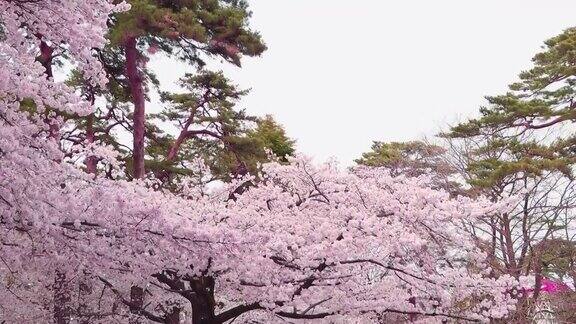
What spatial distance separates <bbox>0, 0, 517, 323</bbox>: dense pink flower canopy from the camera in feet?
13.8

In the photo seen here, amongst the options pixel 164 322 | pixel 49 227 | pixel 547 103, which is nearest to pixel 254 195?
pixel 164 322

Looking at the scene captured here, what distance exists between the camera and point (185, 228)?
5.00 metres

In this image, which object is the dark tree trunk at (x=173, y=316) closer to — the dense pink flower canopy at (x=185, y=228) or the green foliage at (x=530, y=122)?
the dense pink flower canopy at (x=185, y=228)

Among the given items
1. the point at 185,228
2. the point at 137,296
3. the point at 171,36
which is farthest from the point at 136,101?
the point at 185,228

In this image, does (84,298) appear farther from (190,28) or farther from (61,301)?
(190,28)

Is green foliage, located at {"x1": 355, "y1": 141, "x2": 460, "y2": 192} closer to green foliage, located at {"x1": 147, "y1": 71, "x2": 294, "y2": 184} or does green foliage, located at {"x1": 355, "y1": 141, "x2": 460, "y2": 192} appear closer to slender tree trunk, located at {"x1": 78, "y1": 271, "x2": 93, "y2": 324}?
green foliage, located at {"x1": 147, "y1": 71, "x2": 294, "y2": 184}

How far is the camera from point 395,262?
22.3ft

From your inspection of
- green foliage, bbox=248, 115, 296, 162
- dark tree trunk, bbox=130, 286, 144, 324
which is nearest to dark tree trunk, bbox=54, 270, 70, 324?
dark tree trunk, bbox=130, 286, 144, 324

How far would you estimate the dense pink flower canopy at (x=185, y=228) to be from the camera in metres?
4.21

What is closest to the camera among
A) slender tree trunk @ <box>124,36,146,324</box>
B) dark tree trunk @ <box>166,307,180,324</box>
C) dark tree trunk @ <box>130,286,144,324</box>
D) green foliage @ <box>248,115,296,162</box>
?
dark tree trunk @ <box>166,307,180,324</box>

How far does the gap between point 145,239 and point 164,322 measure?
3095 mm

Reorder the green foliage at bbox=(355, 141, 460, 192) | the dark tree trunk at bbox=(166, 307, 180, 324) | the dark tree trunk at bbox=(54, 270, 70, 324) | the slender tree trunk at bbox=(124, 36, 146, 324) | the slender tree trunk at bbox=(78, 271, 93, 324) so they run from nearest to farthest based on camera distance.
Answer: the slender tree trunk at bbox=(78, 271, 93, 324)
the dark tree trunk at bbox=(54, 270, 70, 324)
the dark tree trunk at bbox=(166, 307, 180, 324)
the slender tree trunk at bbox=(124, 36, 146, 324)
the green foliage at bbox=(355, 141, 460, 192)

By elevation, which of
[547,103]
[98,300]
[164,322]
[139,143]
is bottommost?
[164,322]

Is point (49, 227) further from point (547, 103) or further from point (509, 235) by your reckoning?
point (547, 103)
